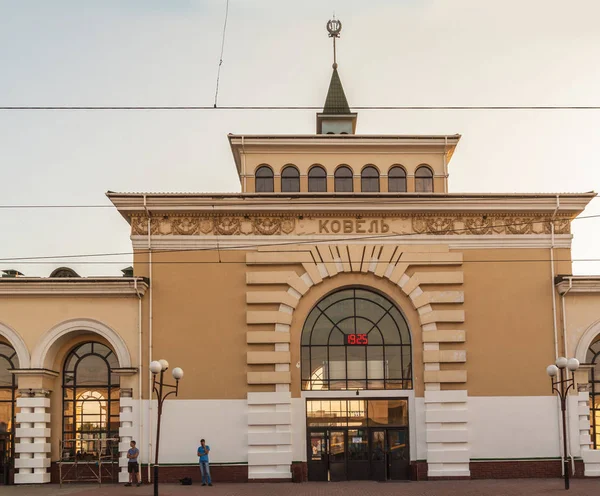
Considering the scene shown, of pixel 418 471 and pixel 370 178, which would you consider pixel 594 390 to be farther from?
pixel 370 178

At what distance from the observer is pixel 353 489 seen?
90.3 ft

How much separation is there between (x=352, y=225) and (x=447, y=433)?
8017 mm

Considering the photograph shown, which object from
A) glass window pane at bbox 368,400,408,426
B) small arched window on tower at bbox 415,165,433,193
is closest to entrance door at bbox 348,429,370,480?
glass window pane at bbox 368,400,408,426

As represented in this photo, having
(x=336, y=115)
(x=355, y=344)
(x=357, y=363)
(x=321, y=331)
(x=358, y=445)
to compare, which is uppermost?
(x=336, y=115)

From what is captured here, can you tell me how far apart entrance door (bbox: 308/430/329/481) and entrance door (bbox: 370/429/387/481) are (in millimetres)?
1612

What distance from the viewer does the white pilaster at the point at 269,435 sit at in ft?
99.1

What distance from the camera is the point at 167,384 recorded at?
30594 millimetres

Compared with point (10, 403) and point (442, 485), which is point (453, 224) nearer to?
point (442, 485)

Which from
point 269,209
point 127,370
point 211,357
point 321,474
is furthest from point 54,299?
point 321,474

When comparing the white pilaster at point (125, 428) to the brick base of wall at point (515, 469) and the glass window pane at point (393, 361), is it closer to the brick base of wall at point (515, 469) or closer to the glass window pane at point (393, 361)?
the glass window pane at point (393, 361)

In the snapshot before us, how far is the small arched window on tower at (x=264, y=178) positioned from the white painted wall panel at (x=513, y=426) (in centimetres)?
1080

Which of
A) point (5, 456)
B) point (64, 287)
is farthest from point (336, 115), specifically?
point (5, 456)

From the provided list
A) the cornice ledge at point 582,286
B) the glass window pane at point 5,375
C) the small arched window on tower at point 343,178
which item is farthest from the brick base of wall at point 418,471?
the glass window pane at point 5,375

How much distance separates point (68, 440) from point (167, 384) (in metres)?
3.90
